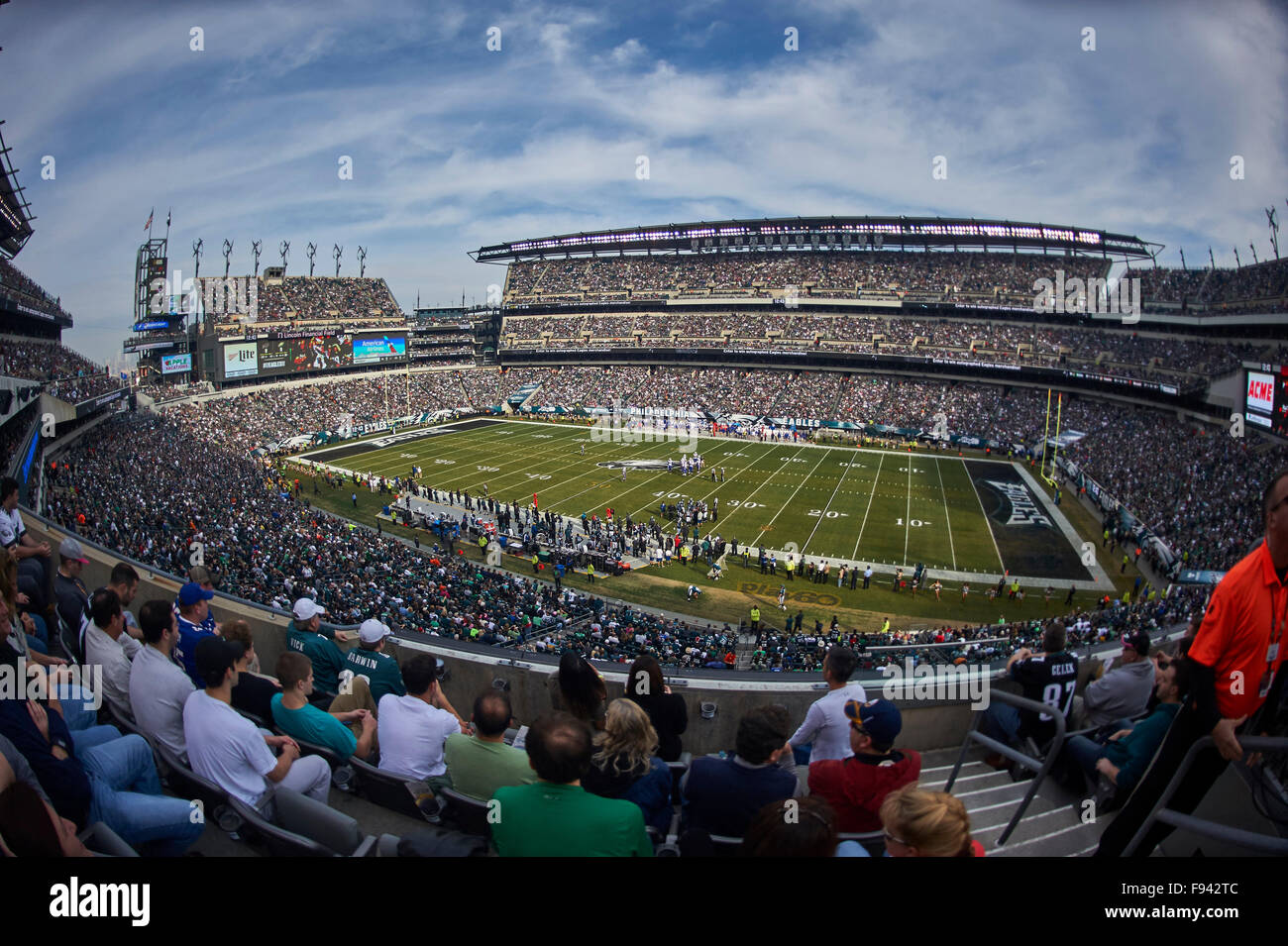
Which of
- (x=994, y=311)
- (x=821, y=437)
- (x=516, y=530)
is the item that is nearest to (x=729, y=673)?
(x=516, y=530)

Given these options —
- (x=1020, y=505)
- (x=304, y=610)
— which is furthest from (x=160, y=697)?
(x=1020, y=505)

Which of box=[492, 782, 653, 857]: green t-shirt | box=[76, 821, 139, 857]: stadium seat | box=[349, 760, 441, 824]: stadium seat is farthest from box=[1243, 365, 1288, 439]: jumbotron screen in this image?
box=[76, 821, 139, 857]: stadium seat

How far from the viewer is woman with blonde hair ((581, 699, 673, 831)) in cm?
366

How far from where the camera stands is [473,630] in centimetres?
1531

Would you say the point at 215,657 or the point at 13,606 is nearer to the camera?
the point at 215,657

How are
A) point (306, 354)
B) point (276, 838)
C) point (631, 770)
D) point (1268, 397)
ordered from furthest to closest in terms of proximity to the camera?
point (306, 354) → point (1268, 397) → point (631, 770) → point (276, 838)

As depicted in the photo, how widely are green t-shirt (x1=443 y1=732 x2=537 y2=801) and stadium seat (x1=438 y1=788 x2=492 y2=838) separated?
0.26ft

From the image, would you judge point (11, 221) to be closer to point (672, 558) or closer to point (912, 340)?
point (672, 558)

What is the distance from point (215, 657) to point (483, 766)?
1.69m

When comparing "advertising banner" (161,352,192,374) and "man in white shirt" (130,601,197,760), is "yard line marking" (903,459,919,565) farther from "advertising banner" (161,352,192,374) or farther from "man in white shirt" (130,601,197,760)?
"advertising banner" (161,352,192,374)

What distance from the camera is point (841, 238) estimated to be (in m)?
77.6

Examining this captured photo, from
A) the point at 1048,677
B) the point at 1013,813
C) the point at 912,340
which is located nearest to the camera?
the point at 1013,813

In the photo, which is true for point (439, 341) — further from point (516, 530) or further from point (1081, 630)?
point (1081, 630)

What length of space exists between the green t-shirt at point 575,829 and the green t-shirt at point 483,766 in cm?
91
